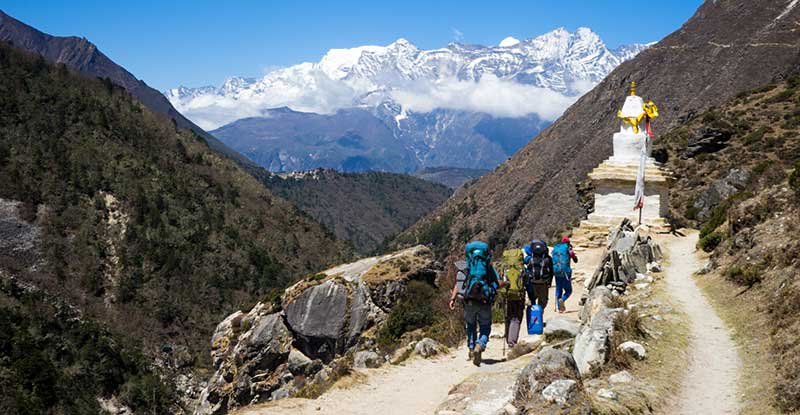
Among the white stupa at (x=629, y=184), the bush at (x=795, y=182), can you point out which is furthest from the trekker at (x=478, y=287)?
the white stupa at (x=629, y=184)

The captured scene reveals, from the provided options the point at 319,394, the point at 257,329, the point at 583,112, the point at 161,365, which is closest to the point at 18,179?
the point at 161,365

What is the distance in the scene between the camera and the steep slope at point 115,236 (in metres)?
70.4

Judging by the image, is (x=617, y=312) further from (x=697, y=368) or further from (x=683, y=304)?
(x=683, y=304)

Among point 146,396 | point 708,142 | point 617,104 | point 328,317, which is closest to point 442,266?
point 328,317

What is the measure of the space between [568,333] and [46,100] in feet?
370

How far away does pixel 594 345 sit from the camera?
26.7 ft

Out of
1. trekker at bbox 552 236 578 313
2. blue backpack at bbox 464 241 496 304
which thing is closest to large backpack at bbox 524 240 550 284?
trekker at bbox 552 236 578 313

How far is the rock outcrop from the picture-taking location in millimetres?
21734

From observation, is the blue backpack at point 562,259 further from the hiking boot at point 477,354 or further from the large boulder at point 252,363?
the large boulder at point 252,363

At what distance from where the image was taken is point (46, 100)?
104 metres

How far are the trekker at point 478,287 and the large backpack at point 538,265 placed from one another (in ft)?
5.79

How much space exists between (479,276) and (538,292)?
2.72 metres

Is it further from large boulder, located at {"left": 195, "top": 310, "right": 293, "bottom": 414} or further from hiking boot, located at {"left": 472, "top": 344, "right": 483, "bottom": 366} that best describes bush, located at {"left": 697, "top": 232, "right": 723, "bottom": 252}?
large boulder, located at {"left": 195, "top": 310, "right": 293, "bottom": 414}

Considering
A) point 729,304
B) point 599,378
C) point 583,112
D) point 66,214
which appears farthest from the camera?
point 583,112
